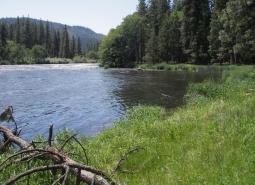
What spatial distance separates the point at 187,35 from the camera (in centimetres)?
8531

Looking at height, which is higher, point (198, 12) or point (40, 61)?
point (198, 12)

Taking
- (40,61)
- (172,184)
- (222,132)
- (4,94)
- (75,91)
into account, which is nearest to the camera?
(172,184)

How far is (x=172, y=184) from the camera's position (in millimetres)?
8289

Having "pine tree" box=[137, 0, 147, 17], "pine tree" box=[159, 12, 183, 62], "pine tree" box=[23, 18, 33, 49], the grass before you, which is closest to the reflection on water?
the grass

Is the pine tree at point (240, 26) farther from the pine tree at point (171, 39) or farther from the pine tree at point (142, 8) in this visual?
the pine tree at point (142, 8)

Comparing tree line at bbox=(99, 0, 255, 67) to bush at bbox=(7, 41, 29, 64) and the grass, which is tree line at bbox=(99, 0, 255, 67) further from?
the grass

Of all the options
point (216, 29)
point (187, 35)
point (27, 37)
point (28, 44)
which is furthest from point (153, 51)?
point (27, 37)

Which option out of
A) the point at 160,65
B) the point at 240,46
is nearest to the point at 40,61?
the point at 160,65

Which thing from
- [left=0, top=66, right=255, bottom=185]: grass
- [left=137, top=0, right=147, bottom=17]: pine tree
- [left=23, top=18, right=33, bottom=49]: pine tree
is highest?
[left=137, top=0, right=147, bottom=17]: pine tree

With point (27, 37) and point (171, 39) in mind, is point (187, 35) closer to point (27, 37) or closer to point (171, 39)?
point (171, 39)

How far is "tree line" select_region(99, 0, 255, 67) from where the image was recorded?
2340 inches

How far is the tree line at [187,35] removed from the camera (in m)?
59.4

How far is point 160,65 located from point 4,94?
1991 inches

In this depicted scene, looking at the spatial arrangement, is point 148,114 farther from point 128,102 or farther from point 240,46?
point 240,46
